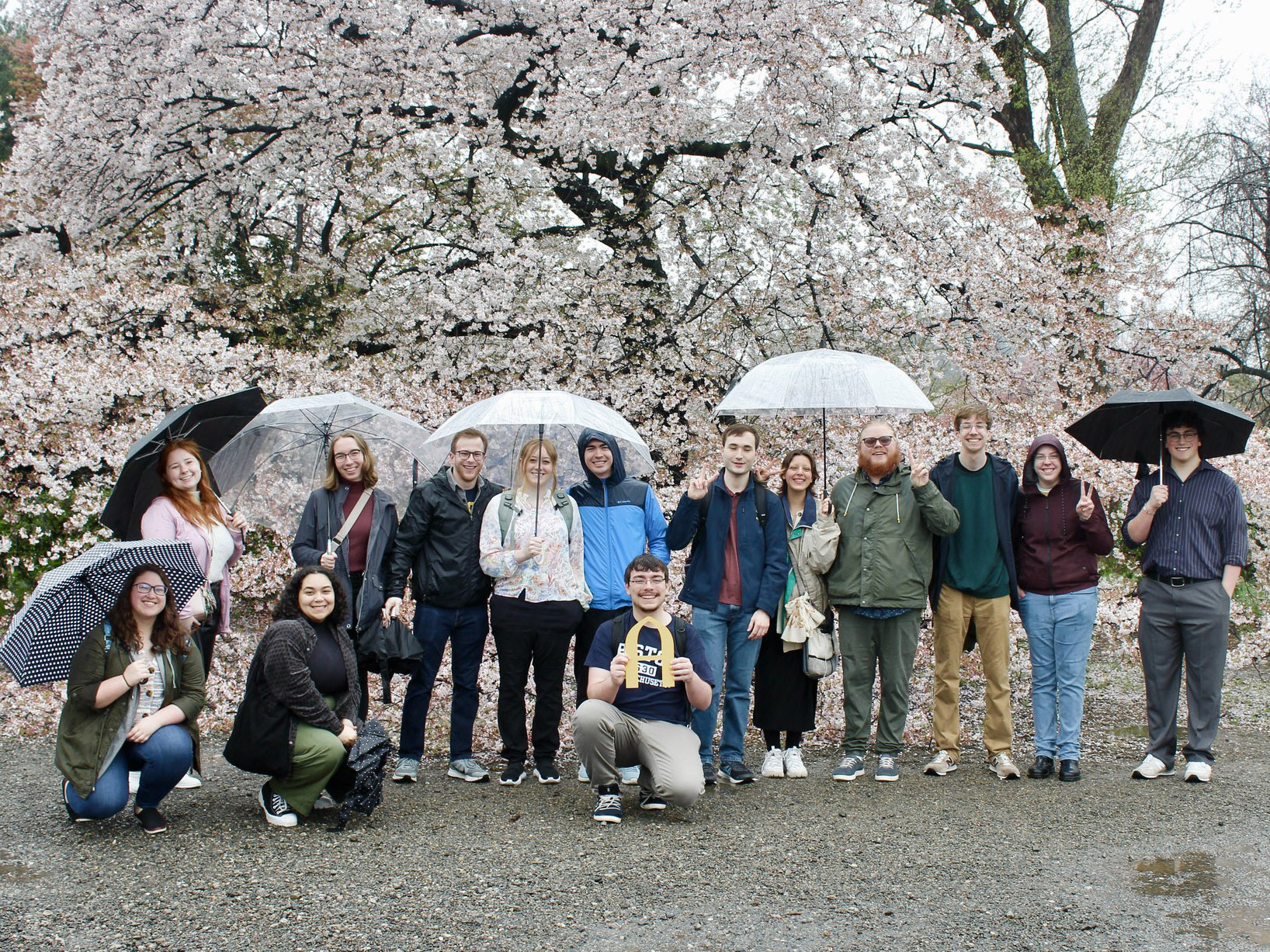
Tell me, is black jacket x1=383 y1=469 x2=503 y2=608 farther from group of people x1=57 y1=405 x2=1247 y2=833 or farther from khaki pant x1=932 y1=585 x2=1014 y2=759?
khaki pant x1=932 y1=585 x2=1014 y2=759

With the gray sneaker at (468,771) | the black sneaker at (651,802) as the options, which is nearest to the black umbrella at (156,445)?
the gray sneaker at (468,771)

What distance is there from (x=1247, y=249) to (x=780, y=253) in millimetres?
7231

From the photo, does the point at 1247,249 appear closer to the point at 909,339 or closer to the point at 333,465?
the point at 909,339

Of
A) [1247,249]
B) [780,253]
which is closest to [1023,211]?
[780,253]

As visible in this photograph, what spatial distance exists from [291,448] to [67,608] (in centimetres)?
144

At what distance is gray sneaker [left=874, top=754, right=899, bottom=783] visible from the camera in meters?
4.72

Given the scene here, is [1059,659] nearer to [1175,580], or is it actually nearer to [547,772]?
[1175,580]

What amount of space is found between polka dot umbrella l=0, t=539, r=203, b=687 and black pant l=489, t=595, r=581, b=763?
1.45m

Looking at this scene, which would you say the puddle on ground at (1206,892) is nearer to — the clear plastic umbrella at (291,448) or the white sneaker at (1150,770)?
the white sneaker at (1150,770)

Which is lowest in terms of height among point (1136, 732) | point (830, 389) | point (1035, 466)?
point (1136, 732)

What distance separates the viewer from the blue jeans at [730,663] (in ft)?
15.4

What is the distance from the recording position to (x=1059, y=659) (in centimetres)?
476

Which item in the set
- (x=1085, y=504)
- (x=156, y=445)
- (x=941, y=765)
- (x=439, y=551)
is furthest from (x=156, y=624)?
(x=1085, y=504)

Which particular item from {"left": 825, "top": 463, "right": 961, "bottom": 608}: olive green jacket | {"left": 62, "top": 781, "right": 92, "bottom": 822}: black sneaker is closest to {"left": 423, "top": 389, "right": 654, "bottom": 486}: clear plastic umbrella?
{"left": 825, "top": 463, "right": 961, "bottom": 608}: olive green jacket
